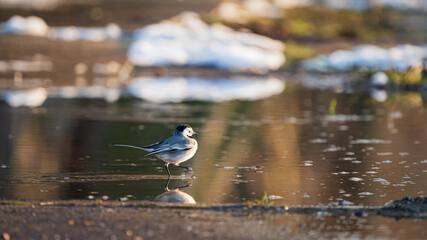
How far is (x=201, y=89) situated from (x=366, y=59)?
9609 mm

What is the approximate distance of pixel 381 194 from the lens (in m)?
10.1

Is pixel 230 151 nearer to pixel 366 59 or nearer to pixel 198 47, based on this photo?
pixel 198 47

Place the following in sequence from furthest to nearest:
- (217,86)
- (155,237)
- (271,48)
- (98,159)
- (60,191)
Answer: (271,48)
(217,86)
(98,159)
(60,191)
(155,237)

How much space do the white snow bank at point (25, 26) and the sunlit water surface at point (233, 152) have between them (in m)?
9.92

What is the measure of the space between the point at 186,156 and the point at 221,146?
124 inches

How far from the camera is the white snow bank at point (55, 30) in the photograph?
3112 centimetres

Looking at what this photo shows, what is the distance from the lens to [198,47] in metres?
33.5

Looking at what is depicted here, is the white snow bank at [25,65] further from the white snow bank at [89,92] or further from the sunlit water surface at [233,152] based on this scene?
the sunlit water surface at [233,152]

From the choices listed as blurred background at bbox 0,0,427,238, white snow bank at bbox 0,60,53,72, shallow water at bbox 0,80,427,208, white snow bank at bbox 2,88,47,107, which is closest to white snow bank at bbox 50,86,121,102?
blurred background at bbox 0,0,427,238

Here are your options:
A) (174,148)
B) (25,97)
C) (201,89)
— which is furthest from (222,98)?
(174,148)

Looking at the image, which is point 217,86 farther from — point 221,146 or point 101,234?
point 101,234

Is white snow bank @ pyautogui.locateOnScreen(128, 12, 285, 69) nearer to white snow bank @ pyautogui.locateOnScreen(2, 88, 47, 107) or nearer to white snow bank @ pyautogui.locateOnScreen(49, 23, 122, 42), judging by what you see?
white snow bank @ pyautogui.locateOnScreen(49, 23, 122, 42)

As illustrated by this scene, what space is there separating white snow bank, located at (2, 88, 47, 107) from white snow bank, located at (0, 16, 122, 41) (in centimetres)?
684

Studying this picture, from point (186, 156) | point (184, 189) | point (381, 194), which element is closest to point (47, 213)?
point (184, 189)
